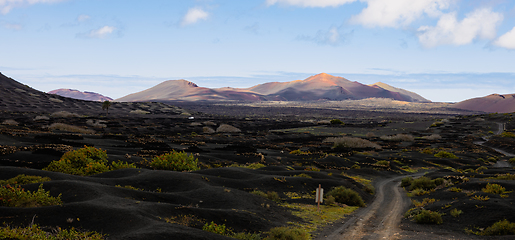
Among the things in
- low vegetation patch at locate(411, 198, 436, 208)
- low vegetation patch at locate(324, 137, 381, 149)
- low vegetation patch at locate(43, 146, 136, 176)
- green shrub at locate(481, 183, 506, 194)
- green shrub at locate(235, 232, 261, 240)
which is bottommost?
low vegetation patch at locate(411, 198, 436, 208)

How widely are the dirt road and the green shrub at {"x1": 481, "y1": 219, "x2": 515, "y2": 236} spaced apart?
3444 mm

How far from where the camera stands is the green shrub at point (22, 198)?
1129 cm

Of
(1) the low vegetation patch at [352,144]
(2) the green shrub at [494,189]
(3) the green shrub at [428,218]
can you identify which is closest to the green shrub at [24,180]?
(3) the green shrub at [428,218]

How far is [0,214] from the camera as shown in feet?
33.3

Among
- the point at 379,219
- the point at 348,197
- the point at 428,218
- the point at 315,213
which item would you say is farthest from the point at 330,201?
the point at 428,218

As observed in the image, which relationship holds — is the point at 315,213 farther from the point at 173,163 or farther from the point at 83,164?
the point at 83,164

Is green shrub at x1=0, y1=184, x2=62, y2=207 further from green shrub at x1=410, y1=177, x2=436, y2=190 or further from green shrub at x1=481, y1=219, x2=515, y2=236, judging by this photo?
green shrub at x1=410, y1=177, x2=436, y2=190

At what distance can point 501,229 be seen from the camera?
44.8 feet

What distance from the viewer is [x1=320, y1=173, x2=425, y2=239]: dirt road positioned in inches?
547

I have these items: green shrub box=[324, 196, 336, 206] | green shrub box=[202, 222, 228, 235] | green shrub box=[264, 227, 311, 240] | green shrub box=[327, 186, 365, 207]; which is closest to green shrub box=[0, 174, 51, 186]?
green shrub box=[202, 222, 228, 235]

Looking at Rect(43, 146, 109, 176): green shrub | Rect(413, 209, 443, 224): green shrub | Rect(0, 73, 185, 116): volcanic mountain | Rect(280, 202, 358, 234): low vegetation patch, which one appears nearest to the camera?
Rect(280, 202, 358, 234): low vegetation patch

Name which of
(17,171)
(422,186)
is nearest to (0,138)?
(17,171)

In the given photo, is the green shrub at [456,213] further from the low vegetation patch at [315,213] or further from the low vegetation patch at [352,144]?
the low vegetation patch at [352,144]

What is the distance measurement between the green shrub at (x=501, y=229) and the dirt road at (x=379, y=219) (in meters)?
3.44
